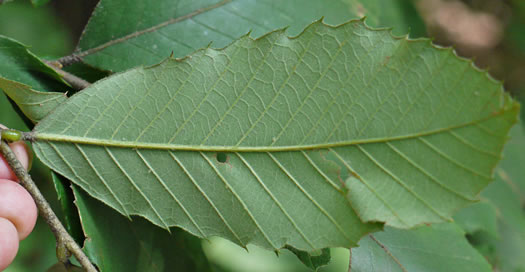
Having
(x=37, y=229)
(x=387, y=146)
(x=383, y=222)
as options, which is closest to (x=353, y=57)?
(x=387, y=146)

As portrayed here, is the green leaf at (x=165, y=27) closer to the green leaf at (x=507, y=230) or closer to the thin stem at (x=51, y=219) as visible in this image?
the thin stem at (x=51, y=219)

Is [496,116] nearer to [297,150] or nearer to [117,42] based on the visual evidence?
[297,150]

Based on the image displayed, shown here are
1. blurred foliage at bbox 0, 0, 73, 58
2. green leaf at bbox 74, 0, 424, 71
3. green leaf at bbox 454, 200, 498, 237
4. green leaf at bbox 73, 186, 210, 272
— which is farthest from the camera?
blurred foliage at bbox 0, 0, 73, 58

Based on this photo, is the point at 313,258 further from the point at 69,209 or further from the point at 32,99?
the point at 32,99

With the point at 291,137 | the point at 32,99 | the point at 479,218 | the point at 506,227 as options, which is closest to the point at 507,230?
the point at 506,227

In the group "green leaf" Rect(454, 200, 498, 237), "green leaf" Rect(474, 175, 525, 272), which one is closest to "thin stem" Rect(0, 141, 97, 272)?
"green leaf" Rect(454, 200, 498, 237)

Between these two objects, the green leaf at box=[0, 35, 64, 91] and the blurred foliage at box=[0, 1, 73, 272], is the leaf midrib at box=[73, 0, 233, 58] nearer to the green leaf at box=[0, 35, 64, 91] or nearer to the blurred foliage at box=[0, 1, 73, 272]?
the green leaf at box=[0, 35, 64, 91]

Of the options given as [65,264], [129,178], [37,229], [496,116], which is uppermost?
[496,116]
